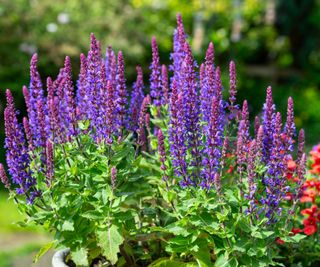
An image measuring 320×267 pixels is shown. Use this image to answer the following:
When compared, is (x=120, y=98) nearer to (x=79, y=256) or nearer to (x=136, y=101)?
(x=136, y=101)

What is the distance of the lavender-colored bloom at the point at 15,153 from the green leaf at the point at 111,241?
0.43 metres

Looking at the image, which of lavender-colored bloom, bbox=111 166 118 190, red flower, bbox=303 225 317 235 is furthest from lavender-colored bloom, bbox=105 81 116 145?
red flower, bbox=303 225 317 235

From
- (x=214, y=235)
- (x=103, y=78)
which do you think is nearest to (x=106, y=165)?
(x=103, y=78)

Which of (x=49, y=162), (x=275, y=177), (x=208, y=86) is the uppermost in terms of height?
(x=208, y=86)

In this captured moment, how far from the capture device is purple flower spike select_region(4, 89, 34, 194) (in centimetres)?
307

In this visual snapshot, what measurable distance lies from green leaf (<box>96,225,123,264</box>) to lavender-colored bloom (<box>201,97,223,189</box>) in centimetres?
47

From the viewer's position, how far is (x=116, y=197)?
3146mm

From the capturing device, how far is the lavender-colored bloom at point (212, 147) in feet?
9.68

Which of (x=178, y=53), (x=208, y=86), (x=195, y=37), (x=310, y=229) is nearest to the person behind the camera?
(x=208, y=86)

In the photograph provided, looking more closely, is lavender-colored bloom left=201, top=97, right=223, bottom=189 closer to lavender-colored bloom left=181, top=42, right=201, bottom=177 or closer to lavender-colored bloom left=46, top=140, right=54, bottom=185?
lavender-colored bloom left=181, top=42, right=201, bottom=177

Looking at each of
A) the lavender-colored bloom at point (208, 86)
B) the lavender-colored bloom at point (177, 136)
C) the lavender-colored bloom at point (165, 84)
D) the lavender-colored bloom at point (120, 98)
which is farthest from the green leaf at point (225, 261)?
→ the lavender-colored bloom at point (165, 84)

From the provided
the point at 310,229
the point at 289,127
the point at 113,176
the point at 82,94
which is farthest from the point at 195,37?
the point at 113,176

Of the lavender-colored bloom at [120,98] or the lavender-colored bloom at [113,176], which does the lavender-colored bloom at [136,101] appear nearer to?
the lavender-colored bloom at [120,98]

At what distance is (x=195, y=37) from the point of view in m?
11.3
